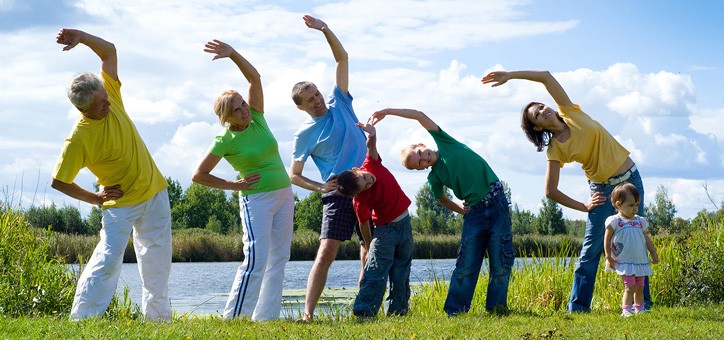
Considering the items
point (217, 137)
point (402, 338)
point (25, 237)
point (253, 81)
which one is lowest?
point (402, 338)

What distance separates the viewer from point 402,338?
5.35 metres

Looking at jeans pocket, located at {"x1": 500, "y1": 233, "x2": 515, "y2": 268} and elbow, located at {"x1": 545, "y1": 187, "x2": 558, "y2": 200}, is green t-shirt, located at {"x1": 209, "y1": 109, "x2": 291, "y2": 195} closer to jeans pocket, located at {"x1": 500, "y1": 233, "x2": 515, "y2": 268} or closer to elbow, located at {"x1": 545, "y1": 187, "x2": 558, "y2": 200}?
jeans pocket, located at {"x1": 500, "y1": 233, "x2": 515, "y2": 268}

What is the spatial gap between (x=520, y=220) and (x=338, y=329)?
142 feet

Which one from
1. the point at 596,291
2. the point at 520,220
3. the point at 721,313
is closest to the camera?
the point at 721,313

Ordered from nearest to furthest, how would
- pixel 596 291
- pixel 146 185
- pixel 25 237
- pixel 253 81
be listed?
pixel 146 185, pixel 253 81, pixel 25 237, pixel 596 291

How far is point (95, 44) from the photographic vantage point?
20.2 feet

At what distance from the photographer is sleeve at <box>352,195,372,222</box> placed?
260 inches

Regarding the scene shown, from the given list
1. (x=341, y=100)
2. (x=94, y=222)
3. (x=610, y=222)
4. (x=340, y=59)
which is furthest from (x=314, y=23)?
(x=94, y=222)

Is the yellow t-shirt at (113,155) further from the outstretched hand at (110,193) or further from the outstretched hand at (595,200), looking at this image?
the outstretched hand at (595,200)

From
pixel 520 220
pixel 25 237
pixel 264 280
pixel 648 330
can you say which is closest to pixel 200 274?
pixel 25 237

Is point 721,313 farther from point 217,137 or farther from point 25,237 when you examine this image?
point 25,237

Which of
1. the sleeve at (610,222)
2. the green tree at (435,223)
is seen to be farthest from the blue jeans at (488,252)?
the green tree at (435,223)

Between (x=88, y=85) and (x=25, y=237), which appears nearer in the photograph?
(x=88, y=85)

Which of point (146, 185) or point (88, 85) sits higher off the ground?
point (88, 85)
